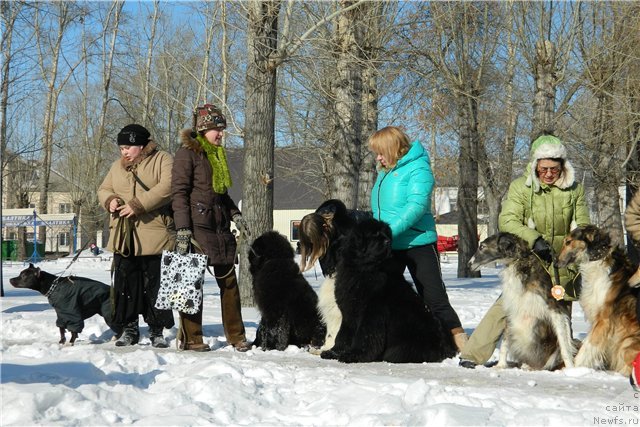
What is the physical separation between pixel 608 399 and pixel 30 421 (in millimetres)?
3587

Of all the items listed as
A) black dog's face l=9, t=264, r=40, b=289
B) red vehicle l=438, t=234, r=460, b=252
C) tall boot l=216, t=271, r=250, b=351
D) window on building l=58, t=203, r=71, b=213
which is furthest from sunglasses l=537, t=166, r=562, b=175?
window on building l=58, t=203, r=71, b=213

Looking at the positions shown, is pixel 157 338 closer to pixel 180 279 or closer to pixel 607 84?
pixel 180 279

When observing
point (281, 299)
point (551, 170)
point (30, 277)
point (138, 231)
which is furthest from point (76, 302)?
point (551, 170)

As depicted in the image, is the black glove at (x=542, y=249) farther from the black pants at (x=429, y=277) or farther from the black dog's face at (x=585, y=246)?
the black pants at (x=429, y=277)

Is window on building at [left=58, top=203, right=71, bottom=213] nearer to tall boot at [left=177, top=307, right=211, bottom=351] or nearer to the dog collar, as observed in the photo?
the dog collar

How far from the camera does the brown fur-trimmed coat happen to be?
281 inches

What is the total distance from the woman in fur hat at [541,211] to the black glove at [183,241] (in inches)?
107

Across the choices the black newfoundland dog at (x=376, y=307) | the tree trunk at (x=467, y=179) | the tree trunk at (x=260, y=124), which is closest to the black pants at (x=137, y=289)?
the black newfoundland dog at (x=376, y=307)

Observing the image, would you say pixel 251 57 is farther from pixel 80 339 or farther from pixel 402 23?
pixel 402 23

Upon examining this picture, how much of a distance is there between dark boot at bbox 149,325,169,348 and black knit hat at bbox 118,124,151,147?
74.1 inches

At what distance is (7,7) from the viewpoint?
15.5m

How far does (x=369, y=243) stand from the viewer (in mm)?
6406

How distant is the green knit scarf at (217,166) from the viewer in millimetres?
7285

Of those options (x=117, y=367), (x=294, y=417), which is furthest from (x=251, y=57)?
(x=294, y=417)
